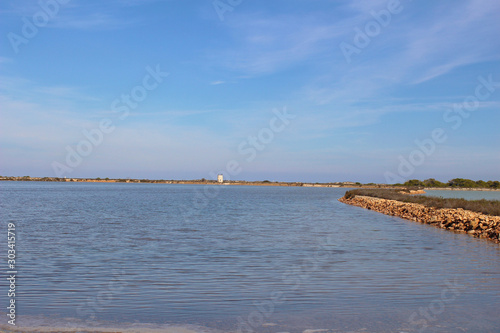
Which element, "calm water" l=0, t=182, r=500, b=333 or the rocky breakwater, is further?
the rocky breakwater

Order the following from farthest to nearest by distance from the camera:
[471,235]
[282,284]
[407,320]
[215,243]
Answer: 1. [471,235]
2. [215,243]
3. [282,284]
4. [407,320]

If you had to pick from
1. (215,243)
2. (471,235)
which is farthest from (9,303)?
(471,235)

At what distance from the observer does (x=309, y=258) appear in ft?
40.9

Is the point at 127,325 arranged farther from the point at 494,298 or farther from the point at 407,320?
the point at 494,298

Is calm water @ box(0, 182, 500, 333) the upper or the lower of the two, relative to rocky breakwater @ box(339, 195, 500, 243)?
lower

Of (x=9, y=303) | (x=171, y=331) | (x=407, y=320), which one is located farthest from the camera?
(x=9, y=303)

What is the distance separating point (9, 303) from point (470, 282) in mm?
8918
